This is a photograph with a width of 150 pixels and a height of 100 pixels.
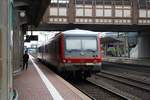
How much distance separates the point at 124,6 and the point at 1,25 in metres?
49.4

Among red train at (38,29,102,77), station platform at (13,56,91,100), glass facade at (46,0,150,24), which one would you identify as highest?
glass facade at (46,0,150,24)

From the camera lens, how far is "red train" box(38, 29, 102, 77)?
23.7m

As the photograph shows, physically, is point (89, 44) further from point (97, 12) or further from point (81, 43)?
point (97, 12)

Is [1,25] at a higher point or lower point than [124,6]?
lower

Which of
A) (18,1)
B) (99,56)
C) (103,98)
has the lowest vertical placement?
(103,98)

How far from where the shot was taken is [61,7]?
52.6m

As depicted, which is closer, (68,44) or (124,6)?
(68,44)

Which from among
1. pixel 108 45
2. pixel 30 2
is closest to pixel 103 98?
pixel 30 2

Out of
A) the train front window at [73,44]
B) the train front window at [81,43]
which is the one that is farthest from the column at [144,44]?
the train front window at [73,44]

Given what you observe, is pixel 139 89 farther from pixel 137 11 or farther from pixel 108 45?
pixel 108 45

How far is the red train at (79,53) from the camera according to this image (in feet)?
77.8

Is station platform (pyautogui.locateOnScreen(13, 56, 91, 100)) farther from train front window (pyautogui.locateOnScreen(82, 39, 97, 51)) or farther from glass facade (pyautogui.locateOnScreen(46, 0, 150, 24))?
glass facade (pyautogui.locateOnScreen(46, 0, 150, 24))

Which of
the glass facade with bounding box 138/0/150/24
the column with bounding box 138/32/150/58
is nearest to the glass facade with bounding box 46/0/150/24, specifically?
the glass facade with bounding box 138/0/150/24

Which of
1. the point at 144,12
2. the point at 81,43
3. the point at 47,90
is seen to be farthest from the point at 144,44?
the point at 47,90
